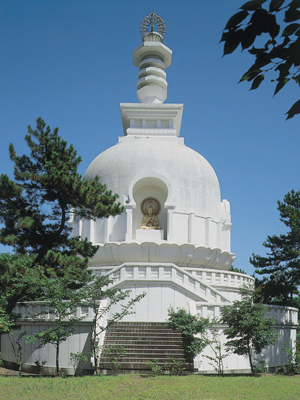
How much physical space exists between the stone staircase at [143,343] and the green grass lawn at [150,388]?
191 cm

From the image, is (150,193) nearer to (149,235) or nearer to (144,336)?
(149,235)

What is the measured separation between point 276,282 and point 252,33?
28545mm

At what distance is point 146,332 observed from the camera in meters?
17.9

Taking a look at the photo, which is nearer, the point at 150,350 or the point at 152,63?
the point at 150,350

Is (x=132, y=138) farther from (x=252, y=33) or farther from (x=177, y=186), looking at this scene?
(x=252, y=33)

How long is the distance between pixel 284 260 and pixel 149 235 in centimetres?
927

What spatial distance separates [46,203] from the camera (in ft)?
67.1

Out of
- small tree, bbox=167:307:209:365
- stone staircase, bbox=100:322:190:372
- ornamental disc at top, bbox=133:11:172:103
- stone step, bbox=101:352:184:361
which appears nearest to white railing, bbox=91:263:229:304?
stone staircase, bbox=100:322:190:372

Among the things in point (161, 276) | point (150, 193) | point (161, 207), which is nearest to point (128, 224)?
point (161, 207)

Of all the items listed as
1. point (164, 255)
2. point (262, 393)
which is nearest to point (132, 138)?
point (164, 255)

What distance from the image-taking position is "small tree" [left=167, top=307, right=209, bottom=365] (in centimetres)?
1614

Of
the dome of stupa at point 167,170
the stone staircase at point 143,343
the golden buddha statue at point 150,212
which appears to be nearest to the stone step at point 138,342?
the stone staircase at point 143,343

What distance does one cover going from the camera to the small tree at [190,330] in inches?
635

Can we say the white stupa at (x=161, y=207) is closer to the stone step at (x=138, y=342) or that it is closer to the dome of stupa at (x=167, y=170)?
the dome of stupa at (x=167, y=170)
